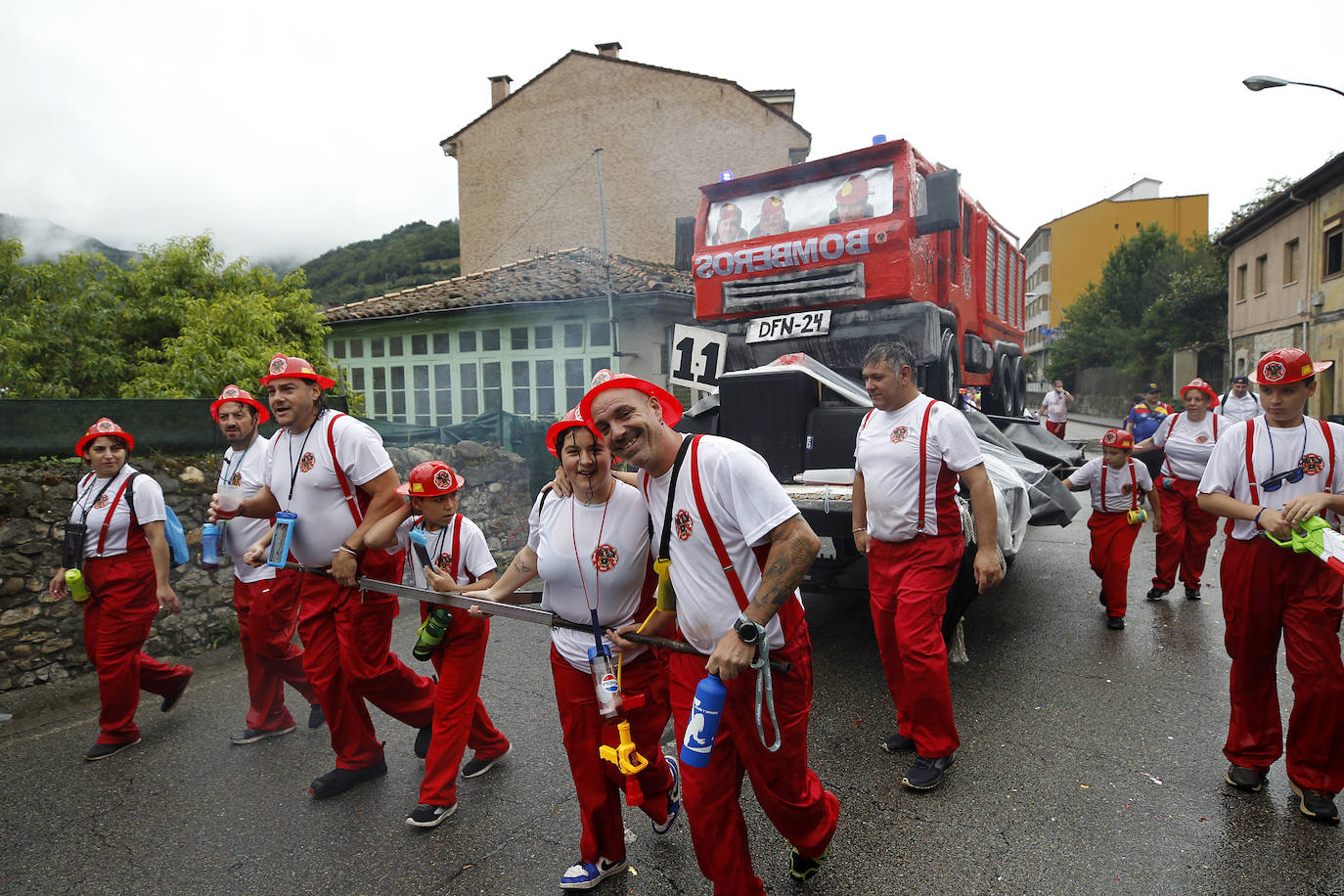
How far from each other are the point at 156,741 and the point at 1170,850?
196 inches

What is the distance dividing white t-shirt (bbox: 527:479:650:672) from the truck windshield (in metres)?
5.06

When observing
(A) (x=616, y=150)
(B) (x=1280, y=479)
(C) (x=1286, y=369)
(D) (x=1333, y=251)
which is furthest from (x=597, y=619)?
(D) (x=1333, y=251)

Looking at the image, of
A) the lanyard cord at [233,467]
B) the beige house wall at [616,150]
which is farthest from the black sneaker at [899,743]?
the beige house wall at [616,150]

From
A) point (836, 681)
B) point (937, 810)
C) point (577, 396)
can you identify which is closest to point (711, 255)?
point (836, 681)

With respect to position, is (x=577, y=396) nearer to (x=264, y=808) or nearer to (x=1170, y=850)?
(x=264, y=808)

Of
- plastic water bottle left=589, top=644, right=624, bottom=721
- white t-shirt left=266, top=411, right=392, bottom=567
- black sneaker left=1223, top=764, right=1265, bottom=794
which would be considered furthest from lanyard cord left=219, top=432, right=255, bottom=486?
black sneaker left=1223, top=764, right=1265, bottom=794

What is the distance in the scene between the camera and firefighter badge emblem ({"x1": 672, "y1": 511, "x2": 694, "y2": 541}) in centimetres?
244

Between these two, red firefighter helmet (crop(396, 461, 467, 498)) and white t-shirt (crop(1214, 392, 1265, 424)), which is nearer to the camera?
red firefighter helmet (crop(396, 461, 467, 498))

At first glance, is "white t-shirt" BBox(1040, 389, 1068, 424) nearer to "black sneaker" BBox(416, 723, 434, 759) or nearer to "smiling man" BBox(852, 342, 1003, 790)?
"smiling man" BBox(852, 342, 1003, 790)

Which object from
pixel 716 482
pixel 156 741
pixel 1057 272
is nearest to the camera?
pixel 716 482

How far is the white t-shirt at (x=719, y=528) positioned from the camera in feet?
7.72

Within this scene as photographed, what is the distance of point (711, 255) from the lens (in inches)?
310

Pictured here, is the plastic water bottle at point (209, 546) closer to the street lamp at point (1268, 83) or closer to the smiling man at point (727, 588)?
the smiling man at point (727, 588)

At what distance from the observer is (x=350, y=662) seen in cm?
362
